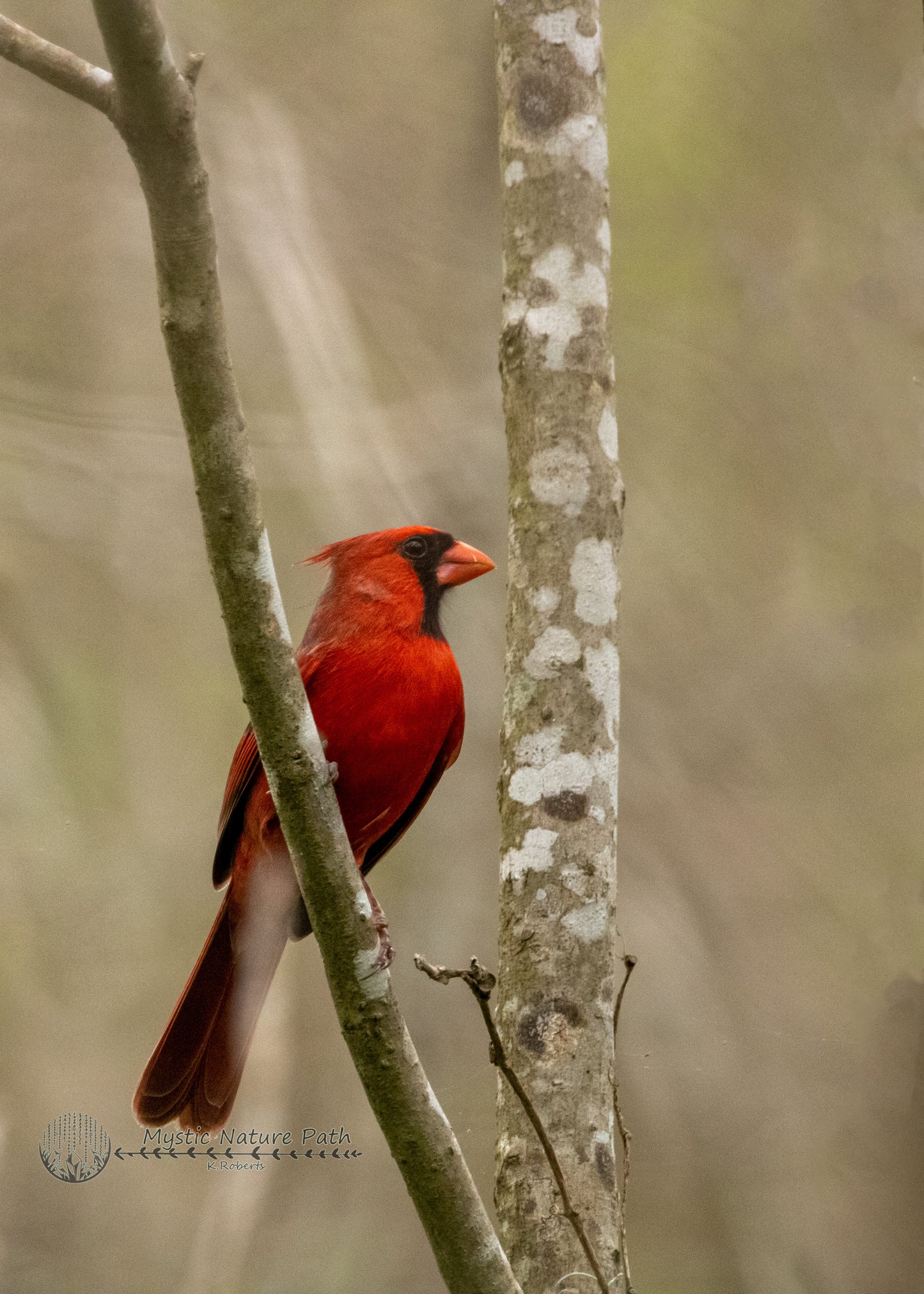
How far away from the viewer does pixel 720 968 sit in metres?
5.20

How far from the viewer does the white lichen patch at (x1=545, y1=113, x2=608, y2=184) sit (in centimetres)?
278

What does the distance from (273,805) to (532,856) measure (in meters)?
0.77

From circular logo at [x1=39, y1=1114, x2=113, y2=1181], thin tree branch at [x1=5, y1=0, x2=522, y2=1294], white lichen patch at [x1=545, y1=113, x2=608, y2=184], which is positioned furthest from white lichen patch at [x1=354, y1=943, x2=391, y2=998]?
circular logo at [x1=39, y1=1114, x2=113, y2=1181]

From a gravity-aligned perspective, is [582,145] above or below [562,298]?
above

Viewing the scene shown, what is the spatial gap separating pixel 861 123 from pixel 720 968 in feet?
12.5

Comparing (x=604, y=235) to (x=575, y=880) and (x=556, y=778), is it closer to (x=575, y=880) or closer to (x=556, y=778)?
(x=556, y=778)

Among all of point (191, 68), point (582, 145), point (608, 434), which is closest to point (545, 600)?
point (608, 434)

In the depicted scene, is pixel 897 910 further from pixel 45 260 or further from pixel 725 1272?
pixel 45 260

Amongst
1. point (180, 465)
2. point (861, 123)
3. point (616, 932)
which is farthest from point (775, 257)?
point (616, 932)

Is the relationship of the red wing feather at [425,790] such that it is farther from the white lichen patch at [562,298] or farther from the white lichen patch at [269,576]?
the white lichen patch at [269,576]

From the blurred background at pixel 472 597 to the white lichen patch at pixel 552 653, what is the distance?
6.92 feet

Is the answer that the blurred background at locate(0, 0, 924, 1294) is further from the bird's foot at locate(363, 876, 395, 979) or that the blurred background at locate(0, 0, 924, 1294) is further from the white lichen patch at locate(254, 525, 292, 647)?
the white lichen patch at locate(254, 525, 292, 647)

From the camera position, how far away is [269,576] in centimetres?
187

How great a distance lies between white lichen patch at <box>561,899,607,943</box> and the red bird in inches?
30.1
